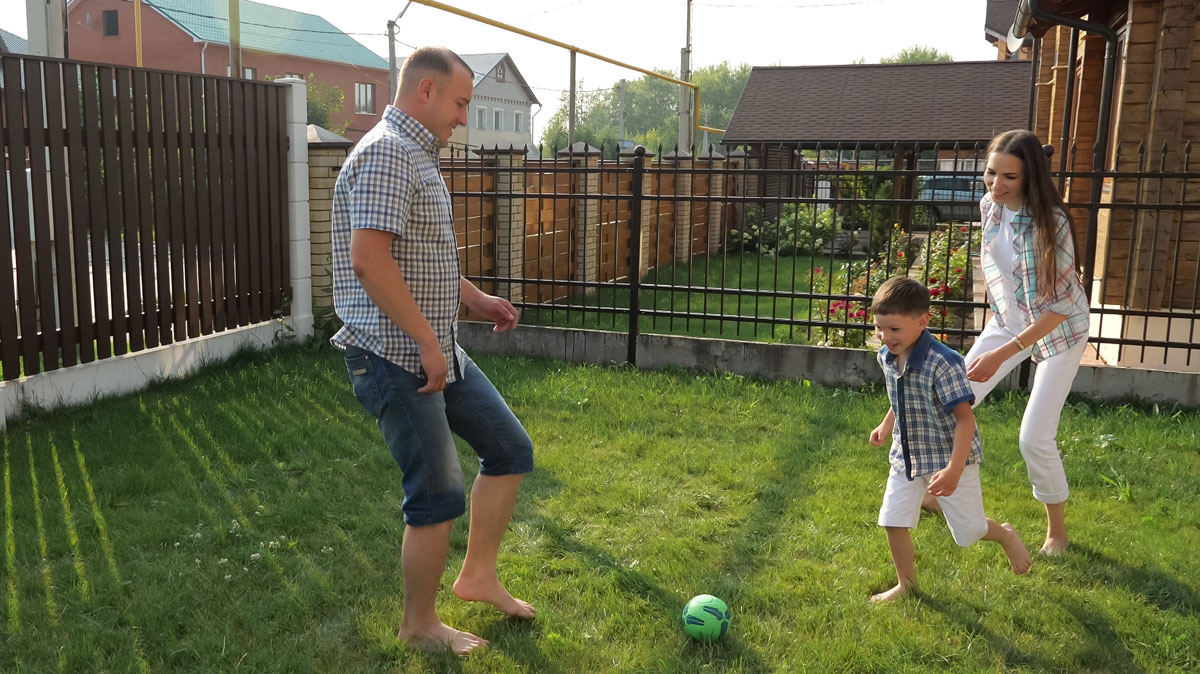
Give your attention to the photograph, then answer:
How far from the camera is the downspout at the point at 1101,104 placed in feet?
21.0

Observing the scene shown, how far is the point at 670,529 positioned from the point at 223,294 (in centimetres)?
454

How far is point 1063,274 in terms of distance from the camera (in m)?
3.56

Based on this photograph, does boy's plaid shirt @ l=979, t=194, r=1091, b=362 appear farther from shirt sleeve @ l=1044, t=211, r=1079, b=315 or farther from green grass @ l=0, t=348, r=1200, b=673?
green grass @ l=0, t=348, r=1200, b=673

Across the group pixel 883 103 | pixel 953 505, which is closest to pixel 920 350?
pixel 953 505

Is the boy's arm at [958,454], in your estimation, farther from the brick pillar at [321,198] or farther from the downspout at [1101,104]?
the brick pillar at [321,198]

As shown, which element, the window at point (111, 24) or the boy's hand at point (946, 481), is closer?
the boy's hand at point (946, 481)

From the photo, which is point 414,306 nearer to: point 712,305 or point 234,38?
point 234,38

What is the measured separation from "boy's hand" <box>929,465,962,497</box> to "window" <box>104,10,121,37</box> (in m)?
51.8

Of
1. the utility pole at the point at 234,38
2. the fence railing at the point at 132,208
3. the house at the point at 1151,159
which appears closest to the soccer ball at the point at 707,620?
the fence railing at the point at 132,208

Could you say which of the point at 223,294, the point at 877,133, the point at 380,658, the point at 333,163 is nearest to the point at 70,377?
the point at 223,294

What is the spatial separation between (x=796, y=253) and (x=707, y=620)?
6096mm

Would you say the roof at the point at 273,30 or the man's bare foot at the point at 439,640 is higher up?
the roof at the point at 273,30

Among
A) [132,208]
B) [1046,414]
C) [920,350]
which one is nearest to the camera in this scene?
[920,350]

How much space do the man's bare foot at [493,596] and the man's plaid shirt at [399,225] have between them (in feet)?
2.63
